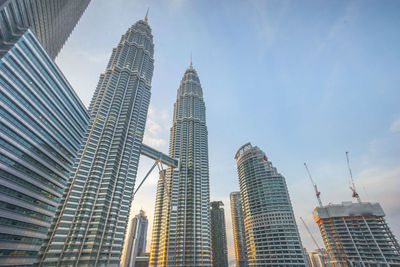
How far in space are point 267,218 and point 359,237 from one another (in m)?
97.3

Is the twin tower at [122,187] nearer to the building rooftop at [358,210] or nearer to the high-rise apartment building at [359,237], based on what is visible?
the high-rise apartment building at [359,237]

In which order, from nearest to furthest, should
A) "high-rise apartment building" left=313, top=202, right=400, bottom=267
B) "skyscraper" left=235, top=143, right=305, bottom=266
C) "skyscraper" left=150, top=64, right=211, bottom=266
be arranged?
1. "skyscraper" left=150, top=64, right=211, bottom=266
2. "skyscraper" left=235, top=143, right=305, bottom=266
3. "high-rise apartment building" left=313, top=202, right=400, bottom=267

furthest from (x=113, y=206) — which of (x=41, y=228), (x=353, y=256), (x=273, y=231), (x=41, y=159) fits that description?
(x=353, y=256)

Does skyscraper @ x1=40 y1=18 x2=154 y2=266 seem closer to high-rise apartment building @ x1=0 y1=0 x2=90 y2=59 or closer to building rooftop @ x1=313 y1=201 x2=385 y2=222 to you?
high-rise apartment building @ x1=0 y1=0 x2=90 y2=59

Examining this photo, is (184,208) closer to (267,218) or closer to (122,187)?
(122,187)

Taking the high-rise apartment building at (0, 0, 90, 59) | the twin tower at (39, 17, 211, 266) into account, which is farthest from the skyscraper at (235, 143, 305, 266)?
the high-rise apartment building at (0, 0, 90, 59)

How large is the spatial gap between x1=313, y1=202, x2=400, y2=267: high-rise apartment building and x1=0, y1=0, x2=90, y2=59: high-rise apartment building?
247250 millimetres

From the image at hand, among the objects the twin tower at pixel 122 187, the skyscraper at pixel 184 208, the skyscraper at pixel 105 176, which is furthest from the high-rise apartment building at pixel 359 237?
the skyscraper at pixel 105 176

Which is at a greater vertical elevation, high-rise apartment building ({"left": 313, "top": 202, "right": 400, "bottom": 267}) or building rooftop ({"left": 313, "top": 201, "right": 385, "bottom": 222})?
building rooftop ({"left": 313, "top": 201, "right": 385, "bottom": 222})

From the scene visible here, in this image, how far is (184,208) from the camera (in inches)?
6181

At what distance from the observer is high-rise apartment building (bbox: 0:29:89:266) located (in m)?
60.7

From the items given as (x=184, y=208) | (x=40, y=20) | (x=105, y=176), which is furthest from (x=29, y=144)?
(x=184, y=208)

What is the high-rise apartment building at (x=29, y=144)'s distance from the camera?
60.7 metres

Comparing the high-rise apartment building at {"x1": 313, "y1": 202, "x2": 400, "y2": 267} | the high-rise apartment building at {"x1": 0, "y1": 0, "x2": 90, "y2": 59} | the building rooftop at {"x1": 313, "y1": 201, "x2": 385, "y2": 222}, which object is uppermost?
the high-rise apartment building at {"x1": 0, "y1": 0, "x2": 90, "y2": 59}
